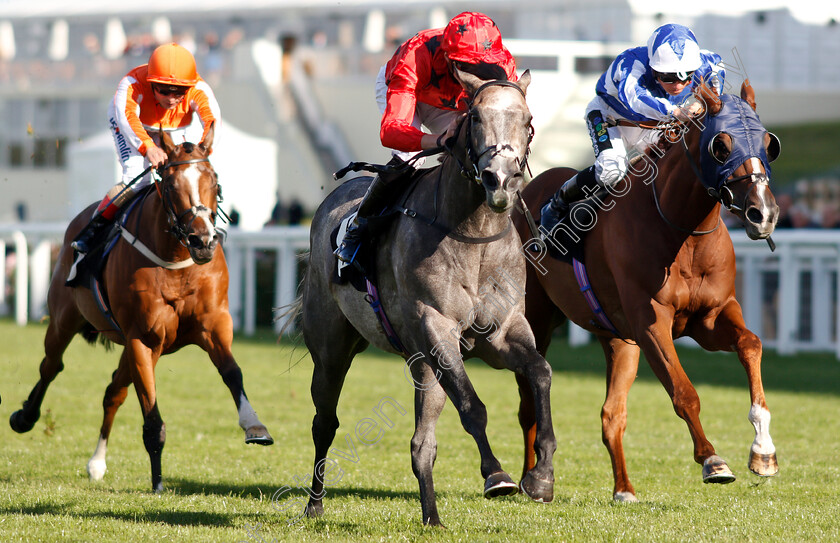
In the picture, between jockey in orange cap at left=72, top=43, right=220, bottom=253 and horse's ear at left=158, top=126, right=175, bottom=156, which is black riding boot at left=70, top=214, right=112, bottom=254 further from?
horse's ear at left=158, top=126, right=175, bottom=156

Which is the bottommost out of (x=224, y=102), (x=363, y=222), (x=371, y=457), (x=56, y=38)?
(x=371, y=457)

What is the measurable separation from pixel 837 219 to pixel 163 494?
10375mm

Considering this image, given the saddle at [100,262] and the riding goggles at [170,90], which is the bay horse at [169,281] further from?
the riding goggles at [170,90]

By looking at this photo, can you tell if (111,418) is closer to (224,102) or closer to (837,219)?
(837,219)

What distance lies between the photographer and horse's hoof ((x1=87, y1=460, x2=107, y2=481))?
620cm

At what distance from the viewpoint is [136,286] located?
232 inches

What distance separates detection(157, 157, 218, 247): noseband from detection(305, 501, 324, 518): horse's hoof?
1.53m

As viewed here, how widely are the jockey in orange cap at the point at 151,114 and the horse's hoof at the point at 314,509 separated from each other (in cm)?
205

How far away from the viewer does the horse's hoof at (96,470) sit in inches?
244

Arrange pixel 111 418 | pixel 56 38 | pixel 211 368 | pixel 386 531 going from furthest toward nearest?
pixel 56 38 < pixel 211 368 < pixel 111 418 < pixel 386 531

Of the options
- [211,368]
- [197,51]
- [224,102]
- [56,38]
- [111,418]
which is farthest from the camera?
[56,38]

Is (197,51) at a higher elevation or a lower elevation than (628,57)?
higher

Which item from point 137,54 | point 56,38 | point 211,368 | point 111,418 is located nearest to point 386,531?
point 111,418

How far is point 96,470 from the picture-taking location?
6.22 metres
